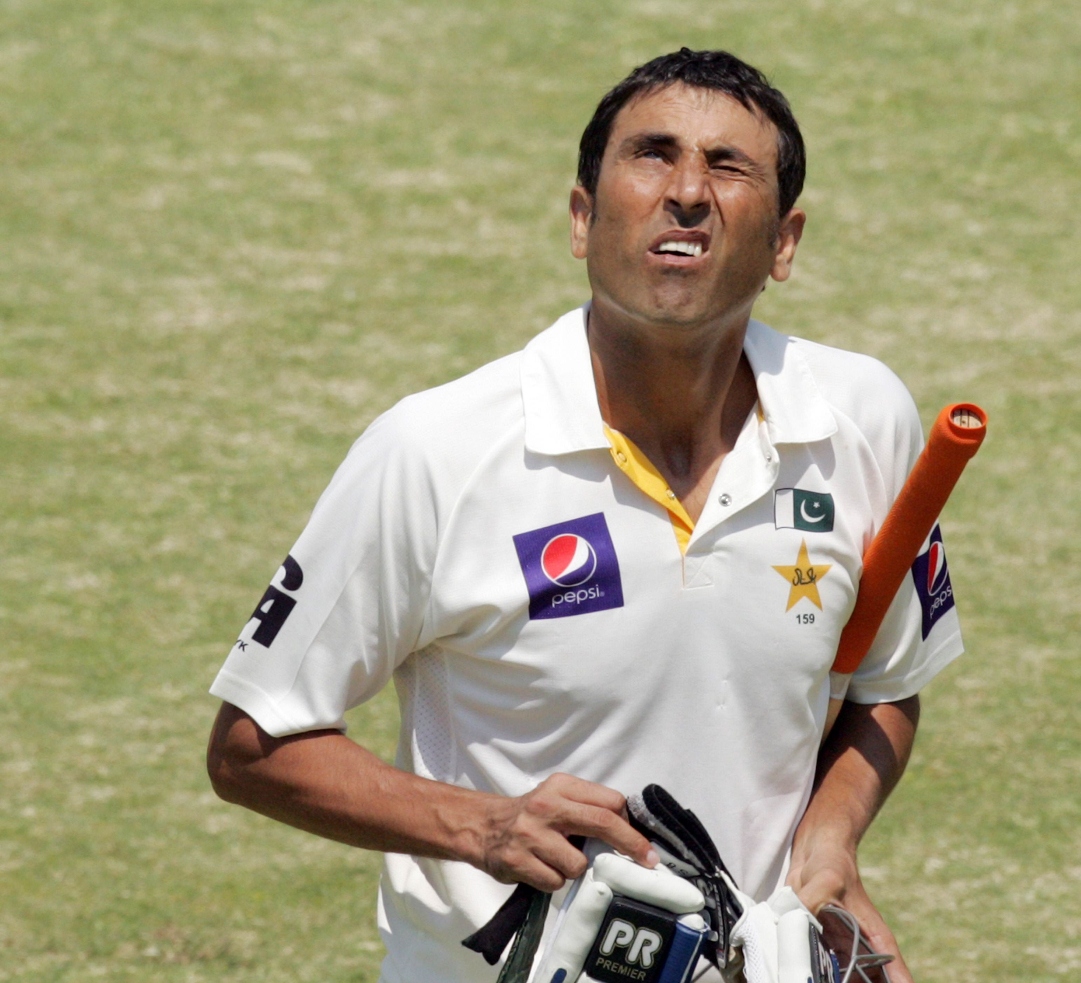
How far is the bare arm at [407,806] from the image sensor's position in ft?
7.27

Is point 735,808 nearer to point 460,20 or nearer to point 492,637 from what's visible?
point 492,637

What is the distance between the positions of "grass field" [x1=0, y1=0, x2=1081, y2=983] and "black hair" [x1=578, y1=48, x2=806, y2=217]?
8.12 ft

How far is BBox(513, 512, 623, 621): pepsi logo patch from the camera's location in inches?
93.4

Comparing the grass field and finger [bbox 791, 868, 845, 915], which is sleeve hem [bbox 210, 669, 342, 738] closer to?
finger [bbox 791, 868, 845, 915]

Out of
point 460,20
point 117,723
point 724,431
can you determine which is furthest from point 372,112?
Answer: point 724,431

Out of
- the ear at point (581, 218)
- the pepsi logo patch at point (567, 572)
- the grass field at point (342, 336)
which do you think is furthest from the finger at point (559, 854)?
the grass field at point (342, 336)

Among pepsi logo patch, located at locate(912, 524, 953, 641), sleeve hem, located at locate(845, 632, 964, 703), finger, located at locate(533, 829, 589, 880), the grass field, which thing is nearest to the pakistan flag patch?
pepsi logo patch, located at locate(912, 524, 953, 641)

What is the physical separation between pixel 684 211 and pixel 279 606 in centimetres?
77

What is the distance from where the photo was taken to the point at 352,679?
2.44 meters

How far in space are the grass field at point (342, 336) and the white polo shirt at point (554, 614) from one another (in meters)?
2.10

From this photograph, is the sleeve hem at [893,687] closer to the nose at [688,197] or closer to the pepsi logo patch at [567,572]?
the pepsi logo patch at [567,572]

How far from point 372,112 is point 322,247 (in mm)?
1180

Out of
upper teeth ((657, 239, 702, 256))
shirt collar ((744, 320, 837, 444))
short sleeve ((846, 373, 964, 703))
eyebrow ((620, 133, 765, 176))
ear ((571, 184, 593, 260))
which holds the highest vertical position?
eyebrow ((620, 133, 765, 176))

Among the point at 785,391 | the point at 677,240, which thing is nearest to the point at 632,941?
the point at 785,391
